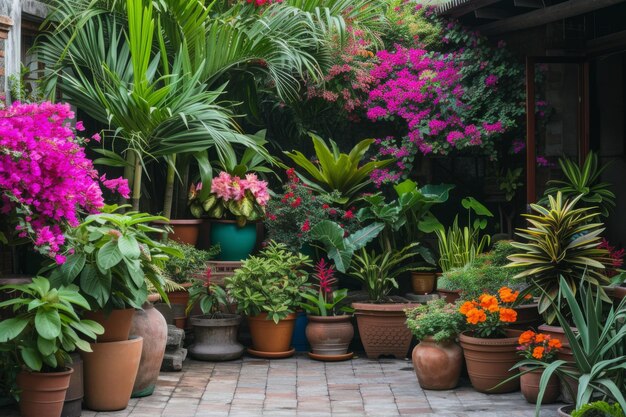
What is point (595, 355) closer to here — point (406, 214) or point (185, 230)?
point (406, 214)

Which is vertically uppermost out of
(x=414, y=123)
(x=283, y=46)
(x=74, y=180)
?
(x=283, y=46)

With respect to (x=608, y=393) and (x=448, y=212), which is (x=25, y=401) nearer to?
(x=608, y=393)

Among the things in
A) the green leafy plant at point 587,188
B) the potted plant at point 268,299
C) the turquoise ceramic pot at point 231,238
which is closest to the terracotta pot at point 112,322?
the potted plant at point 268,299

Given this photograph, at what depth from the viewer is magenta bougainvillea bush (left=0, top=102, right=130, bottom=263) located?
4.96 metres

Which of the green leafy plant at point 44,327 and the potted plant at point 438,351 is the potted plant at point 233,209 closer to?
the potted plant at point 438,351

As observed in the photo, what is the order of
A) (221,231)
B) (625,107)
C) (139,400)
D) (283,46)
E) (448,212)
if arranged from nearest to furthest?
(139,400) < (283,46) < (221,231) < (625,107) < (448,212)

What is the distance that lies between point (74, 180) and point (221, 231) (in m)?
3.21

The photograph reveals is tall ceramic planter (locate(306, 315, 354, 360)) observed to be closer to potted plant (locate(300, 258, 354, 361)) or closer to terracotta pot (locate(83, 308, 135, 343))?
potted plant (locate(300, 258, 354, 361))

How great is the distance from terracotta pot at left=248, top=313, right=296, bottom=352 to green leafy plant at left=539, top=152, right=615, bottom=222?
2.60 meters

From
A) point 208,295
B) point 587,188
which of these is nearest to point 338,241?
point 208,295

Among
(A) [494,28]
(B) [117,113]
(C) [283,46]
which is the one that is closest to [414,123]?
(A) [494,28]

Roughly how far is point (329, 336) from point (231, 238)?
4.79 ft

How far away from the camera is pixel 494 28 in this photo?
8.91 m

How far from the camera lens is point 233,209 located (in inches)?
324
